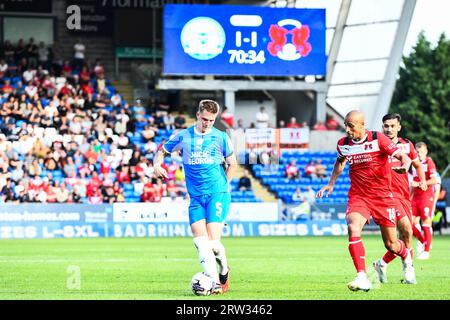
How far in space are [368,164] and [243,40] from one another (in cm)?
3141

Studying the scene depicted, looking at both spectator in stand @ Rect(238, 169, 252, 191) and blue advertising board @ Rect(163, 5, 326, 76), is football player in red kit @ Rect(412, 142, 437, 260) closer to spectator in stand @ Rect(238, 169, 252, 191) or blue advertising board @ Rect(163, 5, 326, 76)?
spectator in stand @ Rect(238, 169, 252, 191)

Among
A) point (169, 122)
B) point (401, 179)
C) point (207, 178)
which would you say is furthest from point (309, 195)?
point (207, 178)

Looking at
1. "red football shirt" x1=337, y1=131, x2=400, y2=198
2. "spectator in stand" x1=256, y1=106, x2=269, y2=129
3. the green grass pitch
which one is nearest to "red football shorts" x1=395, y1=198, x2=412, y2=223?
the green grass pitch

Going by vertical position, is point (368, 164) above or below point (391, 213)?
above

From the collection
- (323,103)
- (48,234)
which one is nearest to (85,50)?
(323,103)

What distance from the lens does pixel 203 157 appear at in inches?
524

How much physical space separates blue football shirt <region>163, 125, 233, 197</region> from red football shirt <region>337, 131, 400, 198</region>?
1660 millimetres

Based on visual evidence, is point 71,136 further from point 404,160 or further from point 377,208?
point 404,160

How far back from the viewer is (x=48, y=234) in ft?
113

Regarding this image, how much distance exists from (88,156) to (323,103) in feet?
46.1

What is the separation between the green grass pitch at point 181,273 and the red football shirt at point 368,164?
52.1 inches

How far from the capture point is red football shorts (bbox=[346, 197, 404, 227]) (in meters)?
13.8

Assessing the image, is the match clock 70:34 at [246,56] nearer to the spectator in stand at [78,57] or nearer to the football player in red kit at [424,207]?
the spectator in stand at [78,57]

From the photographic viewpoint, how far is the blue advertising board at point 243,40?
43938 mm
